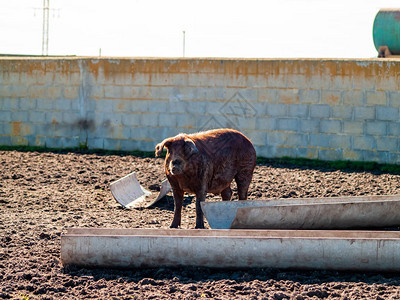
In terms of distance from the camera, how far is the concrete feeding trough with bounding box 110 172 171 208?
900cm

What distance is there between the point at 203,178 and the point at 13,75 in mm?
9652

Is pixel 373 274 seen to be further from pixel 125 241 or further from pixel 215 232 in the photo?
pixel 125 241

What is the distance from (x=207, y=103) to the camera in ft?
44.3

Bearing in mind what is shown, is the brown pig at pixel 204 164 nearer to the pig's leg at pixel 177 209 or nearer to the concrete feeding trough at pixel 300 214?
the pig's leg at pixel 177 209

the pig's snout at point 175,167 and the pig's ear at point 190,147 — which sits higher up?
the pig's ear at point 190,147

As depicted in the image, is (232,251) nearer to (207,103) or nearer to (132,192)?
(132,192)

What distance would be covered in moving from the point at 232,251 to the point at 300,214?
5.23 ft

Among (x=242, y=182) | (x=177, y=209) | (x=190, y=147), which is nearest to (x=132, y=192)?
(x=242, y=182)

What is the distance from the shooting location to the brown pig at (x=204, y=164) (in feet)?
22.1

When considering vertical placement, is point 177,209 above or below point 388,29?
below

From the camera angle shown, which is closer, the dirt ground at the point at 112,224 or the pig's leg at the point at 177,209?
the dirt ground at the point at 112,224

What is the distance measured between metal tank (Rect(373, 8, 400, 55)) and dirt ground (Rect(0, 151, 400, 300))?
5.09m

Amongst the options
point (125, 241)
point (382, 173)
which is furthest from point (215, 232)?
point (382, 173)

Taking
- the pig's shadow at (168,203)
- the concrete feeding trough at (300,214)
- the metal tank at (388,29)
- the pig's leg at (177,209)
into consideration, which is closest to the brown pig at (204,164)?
the pig's leg at (177,209)
